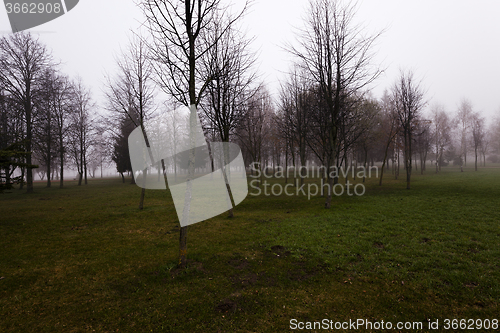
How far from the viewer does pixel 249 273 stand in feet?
17.4

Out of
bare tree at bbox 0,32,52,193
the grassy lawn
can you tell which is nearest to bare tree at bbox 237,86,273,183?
the grassy lawn

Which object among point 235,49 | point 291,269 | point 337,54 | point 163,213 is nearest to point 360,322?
point 291,269

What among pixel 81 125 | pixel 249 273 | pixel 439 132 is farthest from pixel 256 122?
pixel 439 132

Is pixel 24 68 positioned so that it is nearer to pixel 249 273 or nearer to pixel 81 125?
pixel 81 125

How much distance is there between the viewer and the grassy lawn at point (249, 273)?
3727 millimetres

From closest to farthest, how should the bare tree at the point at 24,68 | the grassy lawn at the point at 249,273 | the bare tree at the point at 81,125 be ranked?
the grassy lawn at the point at 249,273 < the bare tree at the point at 24,68 < the bare tree at the point at 81,125

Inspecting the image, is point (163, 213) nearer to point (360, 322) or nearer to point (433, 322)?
point (360, 322)

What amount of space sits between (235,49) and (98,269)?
10.9 metres

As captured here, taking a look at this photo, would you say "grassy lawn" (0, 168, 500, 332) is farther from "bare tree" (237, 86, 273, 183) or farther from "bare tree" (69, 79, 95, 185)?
"bare tree" (69, 79, 95, 185)

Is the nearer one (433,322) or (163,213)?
(433,322)

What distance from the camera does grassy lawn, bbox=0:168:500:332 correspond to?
373 centimetres

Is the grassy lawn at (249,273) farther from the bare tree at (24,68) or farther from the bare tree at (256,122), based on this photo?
the bare tree at (24,68)

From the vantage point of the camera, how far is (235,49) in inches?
438

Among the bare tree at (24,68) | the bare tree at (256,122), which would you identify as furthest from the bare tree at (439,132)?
the bare tree at (24,68)
